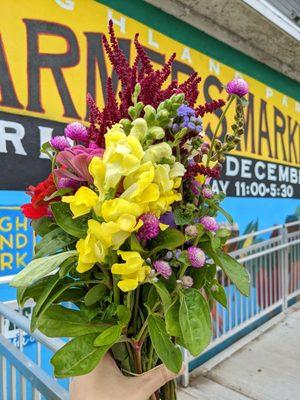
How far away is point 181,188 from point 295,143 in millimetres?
5630

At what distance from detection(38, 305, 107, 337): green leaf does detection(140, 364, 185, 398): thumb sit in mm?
130

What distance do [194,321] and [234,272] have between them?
0.13 meters

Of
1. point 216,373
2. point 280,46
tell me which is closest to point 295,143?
point 280,46

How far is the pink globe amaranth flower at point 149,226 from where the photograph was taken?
0.65m

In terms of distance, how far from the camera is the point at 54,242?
73cm

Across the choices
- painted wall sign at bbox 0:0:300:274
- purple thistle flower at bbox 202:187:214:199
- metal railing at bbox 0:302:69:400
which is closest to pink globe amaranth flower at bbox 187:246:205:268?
purple thistle flower at bbox 202:187:214:199

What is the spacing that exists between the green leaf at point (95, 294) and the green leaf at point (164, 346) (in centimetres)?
11

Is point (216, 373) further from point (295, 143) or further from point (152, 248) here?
point (295, 143)

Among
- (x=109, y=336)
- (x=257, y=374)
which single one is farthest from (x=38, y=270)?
(x=257, y=374)

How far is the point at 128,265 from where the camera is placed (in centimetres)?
64

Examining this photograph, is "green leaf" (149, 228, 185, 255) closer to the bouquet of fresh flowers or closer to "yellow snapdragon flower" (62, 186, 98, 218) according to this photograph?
the bouquet of fresh flowers

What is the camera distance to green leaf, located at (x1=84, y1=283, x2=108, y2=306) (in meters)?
0.72

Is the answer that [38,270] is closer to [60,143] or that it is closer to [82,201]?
[82,201]

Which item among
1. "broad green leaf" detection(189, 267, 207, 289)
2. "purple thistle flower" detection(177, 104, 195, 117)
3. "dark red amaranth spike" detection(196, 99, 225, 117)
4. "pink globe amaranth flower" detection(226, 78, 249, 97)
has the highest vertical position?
"pink globe amaranth flower" detection(226, 78, 249, 97)
